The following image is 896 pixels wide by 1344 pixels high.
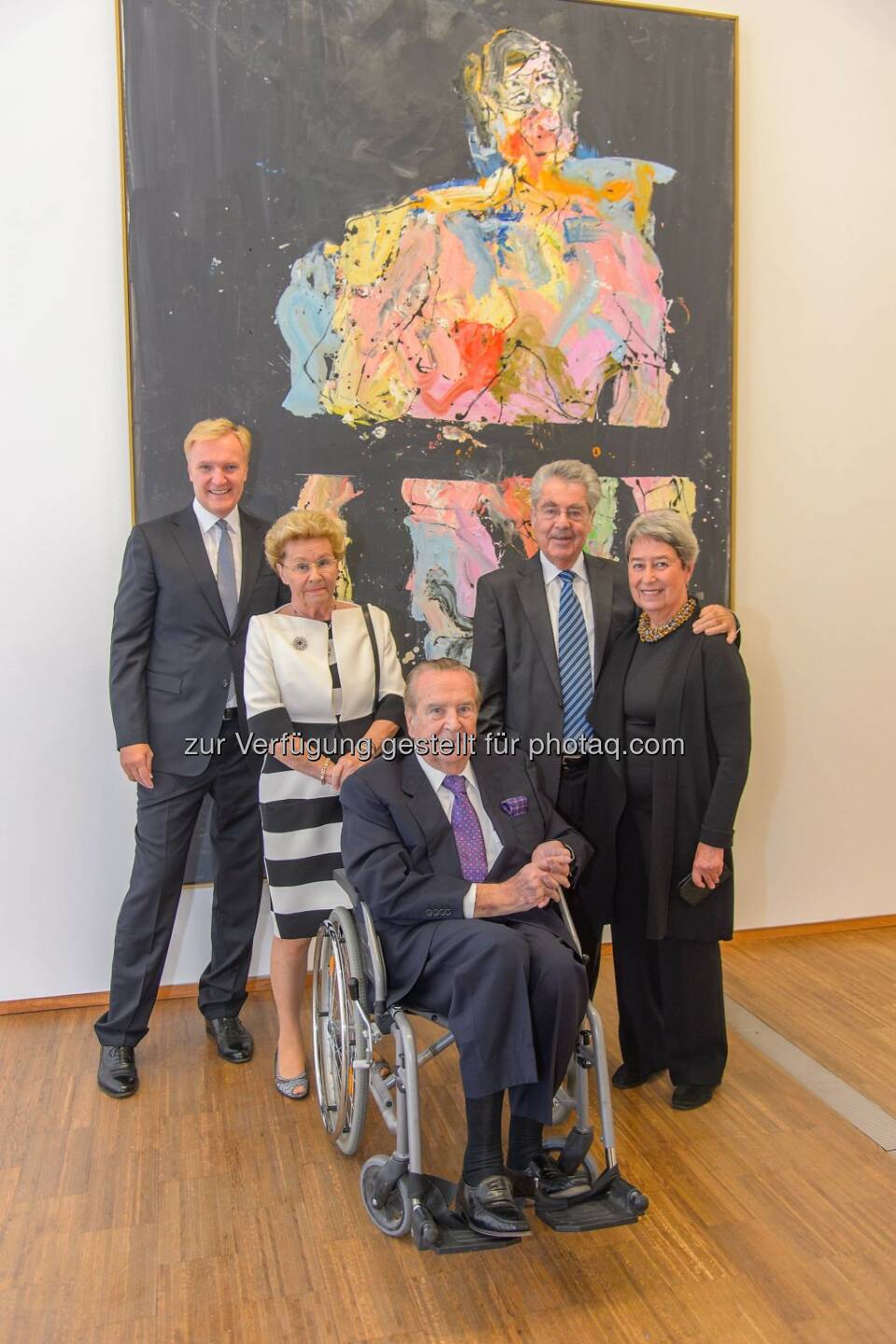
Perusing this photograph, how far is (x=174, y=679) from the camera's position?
3121mm

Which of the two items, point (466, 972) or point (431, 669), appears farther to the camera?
point (431, 669)

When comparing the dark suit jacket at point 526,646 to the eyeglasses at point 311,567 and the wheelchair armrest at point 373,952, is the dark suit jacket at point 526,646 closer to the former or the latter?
the eyeglasses at point 311,567

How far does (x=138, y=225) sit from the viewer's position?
3.36m

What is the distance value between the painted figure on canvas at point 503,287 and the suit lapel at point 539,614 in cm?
86

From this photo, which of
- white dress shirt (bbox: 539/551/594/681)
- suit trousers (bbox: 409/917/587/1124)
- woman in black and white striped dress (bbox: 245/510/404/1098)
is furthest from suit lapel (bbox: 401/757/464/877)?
white dress shirt (bbox: 539/551/594/681)

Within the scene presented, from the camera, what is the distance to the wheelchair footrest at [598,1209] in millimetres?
2178

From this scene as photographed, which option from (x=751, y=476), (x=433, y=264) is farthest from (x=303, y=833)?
(x=751, y=476)

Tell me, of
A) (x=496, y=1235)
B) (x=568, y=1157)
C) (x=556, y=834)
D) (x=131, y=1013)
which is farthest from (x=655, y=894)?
(x=131, y=1013)

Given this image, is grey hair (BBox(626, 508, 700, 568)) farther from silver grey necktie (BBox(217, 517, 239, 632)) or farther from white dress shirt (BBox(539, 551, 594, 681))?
silver grey necktie (BBox(217, 517, 239, 632))

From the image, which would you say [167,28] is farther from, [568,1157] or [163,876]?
[568,1157]

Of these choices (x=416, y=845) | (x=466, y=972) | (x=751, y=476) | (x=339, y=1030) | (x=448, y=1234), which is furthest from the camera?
(x=751, y=476)

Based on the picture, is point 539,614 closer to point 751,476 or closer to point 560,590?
point 560,590

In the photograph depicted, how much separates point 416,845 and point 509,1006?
1.39 feet

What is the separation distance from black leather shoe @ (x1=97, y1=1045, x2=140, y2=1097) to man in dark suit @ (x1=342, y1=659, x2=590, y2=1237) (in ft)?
3.44
